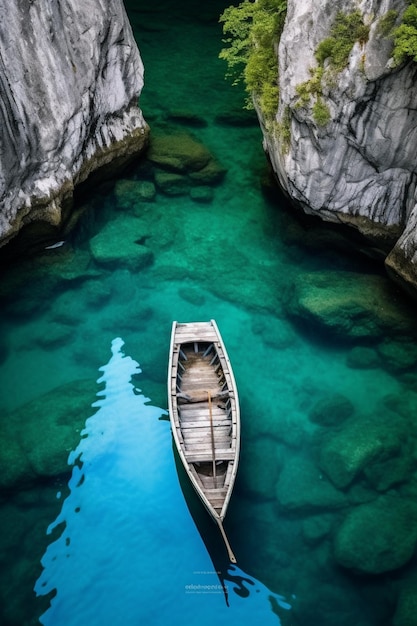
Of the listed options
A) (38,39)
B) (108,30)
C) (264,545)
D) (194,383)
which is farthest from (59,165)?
(264,545)

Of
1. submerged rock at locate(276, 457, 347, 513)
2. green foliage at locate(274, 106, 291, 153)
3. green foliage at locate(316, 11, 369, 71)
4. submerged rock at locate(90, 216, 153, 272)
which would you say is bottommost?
submerged rock at locate(276, 457, 347, 513)

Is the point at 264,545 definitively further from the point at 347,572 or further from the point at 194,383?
the point at 194,383

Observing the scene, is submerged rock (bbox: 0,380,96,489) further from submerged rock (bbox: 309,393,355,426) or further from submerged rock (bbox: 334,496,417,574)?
submerged rock (bbox: 334,496,417,574)

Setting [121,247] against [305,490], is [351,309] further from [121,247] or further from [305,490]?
[121,247]

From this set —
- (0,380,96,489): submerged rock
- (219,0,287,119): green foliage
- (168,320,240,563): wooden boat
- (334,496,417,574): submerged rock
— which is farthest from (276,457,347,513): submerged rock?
(219,0,287,119): green foliage

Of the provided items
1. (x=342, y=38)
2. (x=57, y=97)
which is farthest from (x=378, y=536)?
(x=57, y=97)

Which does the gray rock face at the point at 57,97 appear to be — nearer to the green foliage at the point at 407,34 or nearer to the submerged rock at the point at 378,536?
the green foliage at the point at 407,34
